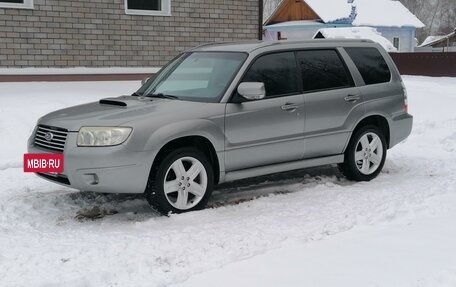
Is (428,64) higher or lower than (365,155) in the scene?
higher

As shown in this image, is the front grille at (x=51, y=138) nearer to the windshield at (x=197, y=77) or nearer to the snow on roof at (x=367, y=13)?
the windshield at (x=197, y=77)

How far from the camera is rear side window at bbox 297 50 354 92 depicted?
6575mm

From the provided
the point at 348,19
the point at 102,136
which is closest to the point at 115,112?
the point at 102,136

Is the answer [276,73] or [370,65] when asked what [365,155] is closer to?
[370,65]

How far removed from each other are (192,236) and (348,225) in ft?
4.77

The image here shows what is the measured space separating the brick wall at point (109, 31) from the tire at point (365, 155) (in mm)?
7742

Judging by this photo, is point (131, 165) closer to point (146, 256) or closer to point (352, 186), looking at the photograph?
point (146, 256)

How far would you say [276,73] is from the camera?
6.34m

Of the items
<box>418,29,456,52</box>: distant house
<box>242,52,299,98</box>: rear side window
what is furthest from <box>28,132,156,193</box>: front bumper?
<box>418,29,456,52</box>: distant house

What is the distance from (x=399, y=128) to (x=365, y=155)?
69cm

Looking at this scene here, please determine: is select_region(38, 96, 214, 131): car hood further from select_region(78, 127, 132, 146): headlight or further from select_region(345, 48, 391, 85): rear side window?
select_region(345, 48, 391, 85): rear side window

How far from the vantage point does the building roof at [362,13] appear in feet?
147

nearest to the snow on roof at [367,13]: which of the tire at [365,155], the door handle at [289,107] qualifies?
the tire at [365,155]

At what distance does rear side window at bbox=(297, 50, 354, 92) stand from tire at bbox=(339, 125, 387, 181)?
0.67 m
